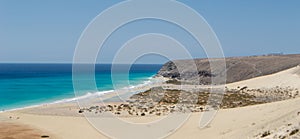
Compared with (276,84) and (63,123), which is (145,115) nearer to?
(63,123)

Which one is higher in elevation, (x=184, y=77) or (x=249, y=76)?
(x=184, y=77)

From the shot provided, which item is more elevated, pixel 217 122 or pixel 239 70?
pixel 239 70

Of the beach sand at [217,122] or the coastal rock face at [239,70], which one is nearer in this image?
the beach sand at [217,122]

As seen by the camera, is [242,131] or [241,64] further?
[241,64]

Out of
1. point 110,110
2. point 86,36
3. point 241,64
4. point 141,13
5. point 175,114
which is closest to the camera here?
point 86,36

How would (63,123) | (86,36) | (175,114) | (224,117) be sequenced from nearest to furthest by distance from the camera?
(86,36)
(224,117)
(63,123)
(175,114)

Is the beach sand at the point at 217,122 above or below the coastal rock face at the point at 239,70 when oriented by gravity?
Result: below

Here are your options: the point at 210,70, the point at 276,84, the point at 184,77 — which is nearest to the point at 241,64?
the point at 210,70

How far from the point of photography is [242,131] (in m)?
16.3

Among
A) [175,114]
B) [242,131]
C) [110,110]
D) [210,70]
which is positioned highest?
[210,70]

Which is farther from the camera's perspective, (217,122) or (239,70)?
(239,70)

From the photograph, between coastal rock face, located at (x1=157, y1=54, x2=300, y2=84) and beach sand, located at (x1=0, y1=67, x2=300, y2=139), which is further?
coastal rock face, located at (x1=157, y1=54, x2=300, y2=84)

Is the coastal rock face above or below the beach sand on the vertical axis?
above

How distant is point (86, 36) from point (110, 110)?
19.1m
